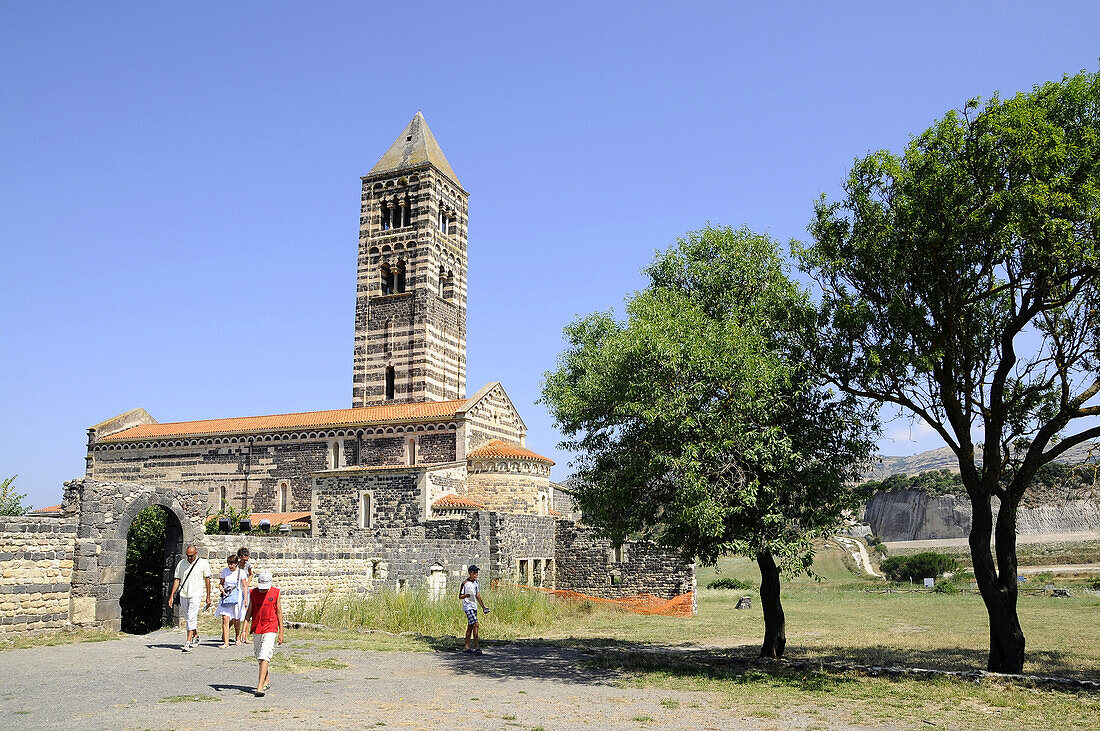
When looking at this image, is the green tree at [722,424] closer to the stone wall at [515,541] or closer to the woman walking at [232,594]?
the woman walking at [232,594]

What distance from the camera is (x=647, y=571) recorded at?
29.2 metres

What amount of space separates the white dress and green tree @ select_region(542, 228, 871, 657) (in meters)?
6.53

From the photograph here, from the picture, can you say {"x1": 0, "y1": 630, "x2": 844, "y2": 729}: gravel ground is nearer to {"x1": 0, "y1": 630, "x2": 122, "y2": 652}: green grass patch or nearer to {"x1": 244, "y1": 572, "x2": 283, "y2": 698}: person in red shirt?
{"x1": 244, "y1": 572, "x2": 283, "y2": 698}: person in red shirt

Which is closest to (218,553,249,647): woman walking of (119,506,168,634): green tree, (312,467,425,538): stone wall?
(119,506,168,634): green tree

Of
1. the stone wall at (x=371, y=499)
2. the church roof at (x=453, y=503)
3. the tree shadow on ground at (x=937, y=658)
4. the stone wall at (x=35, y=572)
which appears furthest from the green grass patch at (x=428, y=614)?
the stone wall at (x=371, y=499)

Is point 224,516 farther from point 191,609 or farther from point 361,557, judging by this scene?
point 191,609

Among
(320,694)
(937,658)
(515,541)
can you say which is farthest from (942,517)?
(320,694)

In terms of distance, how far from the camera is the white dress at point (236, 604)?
14.5 metres

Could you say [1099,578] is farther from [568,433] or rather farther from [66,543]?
[66,543]

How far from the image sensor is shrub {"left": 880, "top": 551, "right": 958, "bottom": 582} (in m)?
47.8

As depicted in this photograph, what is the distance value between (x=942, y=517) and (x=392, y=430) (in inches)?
3042

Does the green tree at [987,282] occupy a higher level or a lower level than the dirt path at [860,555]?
higher

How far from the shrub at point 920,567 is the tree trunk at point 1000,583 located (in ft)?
122

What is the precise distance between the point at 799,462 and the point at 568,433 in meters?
4.46
